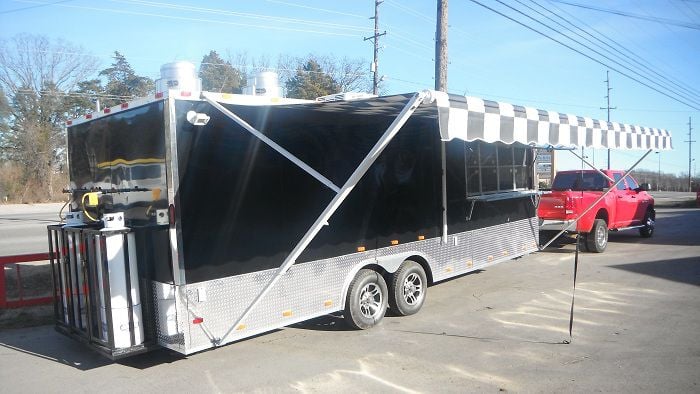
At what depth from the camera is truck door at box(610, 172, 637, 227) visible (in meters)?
12.2

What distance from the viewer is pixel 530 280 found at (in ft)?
28.8

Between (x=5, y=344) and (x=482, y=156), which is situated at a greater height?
(x=482, y=156)

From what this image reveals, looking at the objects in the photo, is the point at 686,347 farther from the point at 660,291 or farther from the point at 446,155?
the point at 446,155

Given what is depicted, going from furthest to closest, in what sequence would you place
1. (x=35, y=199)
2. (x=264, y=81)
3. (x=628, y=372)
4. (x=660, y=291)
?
(x=35, y=199) → (x=660, y=291) → (x=264, y=81) → (x=628, y=372)

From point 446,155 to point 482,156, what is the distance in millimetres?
1160

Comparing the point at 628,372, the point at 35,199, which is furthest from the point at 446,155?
the point at 35,199

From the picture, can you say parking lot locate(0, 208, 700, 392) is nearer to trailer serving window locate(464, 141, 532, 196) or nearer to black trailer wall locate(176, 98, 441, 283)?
black trailer wall locate(176, 98, 441, 283)

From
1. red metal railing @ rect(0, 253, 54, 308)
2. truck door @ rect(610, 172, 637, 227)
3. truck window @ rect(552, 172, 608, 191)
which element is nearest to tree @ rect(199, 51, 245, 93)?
truck window @ rect(552, 172, 608, 191)

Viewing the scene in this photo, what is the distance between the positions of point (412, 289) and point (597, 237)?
675 cm

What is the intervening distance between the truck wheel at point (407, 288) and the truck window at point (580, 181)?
731cm

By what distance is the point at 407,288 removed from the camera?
657 cm

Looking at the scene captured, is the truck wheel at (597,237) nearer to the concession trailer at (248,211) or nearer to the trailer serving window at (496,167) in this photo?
the trailer serving window at (496,167)

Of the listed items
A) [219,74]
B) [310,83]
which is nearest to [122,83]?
[219,74]

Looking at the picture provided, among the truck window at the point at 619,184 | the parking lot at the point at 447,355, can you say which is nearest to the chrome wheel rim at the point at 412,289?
the parking lot at the point at 447,355
